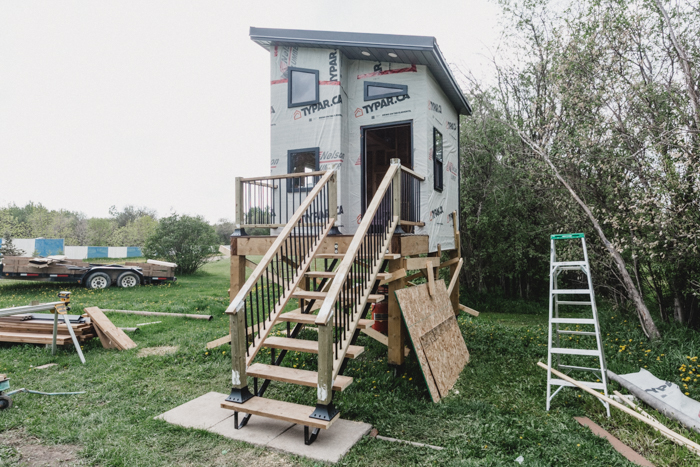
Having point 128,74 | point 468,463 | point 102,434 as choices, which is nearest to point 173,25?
point 102,434

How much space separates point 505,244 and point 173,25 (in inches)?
473

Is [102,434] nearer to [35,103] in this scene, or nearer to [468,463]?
[468,463]

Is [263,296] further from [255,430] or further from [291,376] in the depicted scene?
[255,430]

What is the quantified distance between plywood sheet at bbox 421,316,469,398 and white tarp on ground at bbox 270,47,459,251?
1674 mm

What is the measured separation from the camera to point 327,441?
136 inches

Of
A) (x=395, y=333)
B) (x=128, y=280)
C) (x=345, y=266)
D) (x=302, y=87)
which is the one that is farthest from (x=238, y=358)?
(x=128, y=280)

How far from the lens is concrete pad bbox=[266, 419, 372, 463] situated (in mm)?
3238

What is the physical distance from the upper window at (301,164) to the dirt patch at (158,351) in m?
3.39

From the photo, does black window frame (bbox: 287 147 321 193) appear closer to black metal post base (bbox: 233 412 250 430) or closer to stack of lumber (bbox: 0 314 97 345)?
black metal post base (bbox: 233 412 250 430)

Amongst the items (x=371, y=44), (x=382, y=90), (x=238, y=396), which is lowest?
(x=238, y=396)

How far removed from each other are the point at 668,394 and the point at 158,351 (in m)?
7.06

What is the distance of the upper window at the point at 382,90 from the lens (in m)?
6.86

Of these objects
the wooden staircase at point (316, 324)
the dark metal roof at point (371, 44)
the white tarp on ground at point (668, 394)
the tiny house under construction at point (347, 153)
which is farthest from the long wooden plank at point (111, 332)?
the white tarp on ground at point (668, 394)

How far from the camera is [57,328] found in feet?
21.6
